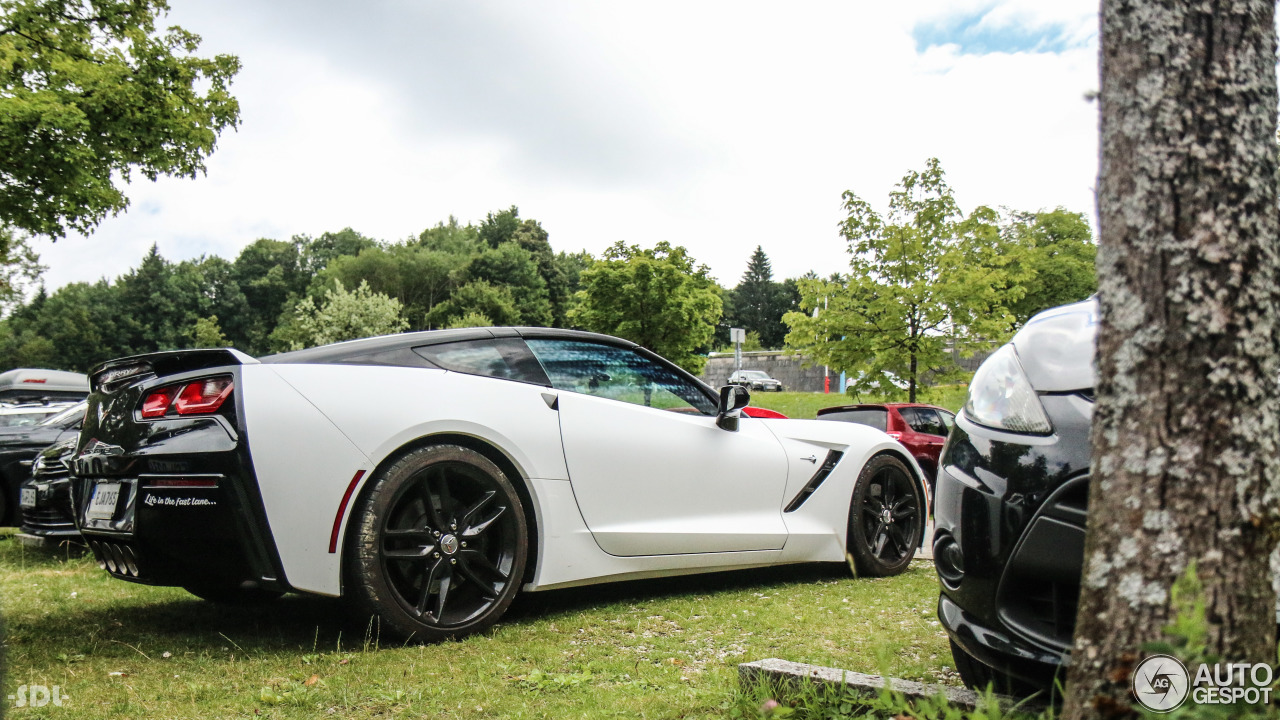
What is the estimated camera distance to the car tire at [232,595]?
4.50m

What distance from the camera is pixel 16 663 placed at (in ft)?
11.6

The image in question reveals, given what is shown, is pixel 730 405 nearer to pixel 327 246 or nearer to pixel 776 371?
pixel 776 371

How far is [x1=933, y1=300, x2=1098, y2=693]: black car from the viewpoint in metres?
2.30

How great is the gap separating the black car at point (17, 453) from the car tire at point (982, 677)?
297 inches

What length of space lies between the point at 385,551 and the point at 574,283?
81.3 meters

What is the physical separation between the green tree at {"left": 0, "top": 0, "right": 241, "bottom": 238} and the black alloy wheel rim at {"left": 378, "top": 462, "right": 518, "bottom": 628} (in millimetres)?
11730

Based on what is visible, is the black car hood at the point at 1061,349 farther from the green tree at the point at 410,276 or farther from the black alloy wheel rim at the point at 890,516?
the green tree at the point at 410,276

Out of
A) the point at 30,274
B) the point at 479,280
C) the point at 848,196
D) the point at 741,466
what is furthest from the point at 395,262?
the point at 741,466

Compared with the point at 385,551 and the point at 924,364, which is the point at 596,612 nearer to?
the point at 385,551

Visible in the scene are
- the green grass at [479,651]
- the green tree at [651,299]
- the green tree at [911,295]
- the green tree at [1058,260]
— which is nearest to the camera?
the green grass at [479,651]

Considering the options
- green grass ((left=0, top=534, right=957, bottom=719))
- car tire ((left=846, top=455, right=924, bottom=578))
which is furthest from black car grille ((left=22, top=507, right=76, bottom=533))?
car tire ((left=846, top=455, right=924, bottom=578))

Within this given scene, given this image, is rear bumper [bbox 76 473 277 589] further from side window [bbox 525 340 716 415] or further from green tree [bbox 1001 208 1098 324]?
green tree [bbox 1001 208 1098 324]

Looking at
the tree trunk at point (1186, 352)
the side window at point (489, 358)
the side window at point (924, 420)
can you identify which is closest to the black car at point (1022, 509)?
the tree trunk at point (1186, 352)

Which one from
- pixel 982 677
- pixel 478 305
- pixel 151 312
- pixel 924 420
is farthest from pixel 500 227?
pixel 982 677
